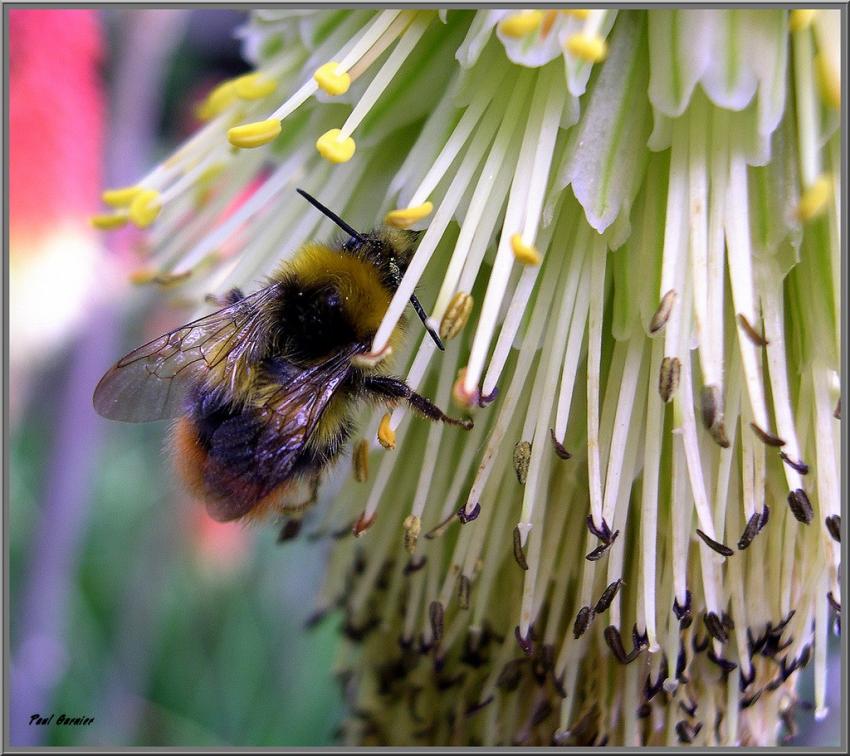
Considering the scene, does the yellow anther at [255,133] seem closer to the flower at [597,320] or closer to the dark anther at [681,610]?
the flower at [597,320]

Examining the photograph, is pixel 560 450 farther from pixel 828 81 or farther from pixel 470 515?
pixel 828 81

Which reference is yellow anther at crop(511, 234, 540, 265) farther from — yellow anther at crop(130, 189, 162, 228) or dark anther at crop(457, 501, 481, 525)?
yellow anther at crop(130, 189, 162, 228)

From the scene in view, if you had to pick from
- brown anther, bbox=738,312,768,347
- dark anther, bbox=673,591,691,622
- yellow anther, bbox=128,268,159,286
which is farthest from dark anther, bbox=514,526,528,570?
yellow anther, bbox=128,268,159,286

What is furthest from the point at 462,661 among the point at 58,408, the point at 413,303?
the point at 58,408

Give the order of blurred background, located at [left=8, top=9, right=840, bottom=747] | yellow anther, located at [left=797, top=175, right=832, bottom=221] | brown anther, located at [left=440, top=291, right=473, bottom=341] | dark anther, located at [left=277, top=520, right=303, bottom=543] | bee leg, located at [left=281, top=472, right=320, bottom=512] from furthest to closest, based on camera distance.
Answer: blurred background, located at [left=8, top=9, right=840, bottom=747] → dark anther, located at [left=277, top=520, right=303, bottom=543] → bee leg, located at [left=281, top=472, right=320, bottom=512] → brown anther, located at [left=440, top=291, right=473, bottom=341] → yellow anther, located at [left=797, top=175, right=832, bottom=221]

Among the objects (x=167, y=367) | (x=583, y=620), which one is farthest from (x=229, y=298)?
(x=583, y=620)

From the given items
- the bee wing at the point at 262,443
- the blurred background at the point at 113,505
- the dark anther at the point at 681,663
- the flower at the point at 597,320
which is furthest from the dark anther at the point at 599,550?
the blurred background at the point at 113,505
